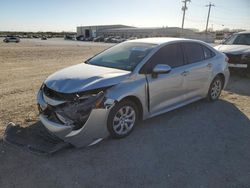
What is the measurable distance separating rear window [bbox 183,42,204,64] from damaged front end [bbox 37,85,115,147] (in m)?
2.39

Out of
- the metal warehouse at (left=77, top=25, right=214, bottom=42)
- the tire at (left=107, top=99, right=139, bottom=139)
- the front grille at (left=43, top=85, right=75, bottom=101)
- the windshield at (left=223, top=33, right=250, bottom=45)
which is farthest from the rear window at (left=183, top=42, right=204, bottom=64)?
the metal warehouse at (left=77, top=25, right=214, bottom=42)

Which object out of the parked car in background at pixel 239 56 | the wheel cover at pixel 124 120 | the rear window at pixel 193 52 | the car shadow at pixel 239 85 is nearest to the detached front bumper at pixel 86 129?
the wheel cover at pixel 124 120

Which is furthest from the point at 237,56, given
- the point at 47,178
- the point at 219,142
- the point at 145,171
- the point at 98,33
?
the point at 98,33

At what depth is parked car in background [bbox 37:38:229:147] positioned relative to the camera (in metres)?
3.92

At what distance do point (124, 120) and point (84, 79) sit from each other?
3.10ft

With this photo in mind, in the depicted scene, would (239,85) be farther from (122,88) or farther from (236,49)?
(122,88)

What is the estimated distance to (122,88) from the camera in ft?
13.9

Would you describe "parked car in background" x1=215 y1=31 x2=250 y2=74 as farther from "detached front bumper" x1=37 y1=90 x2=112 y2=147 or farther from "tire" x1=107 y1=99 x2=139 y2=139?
"detached front bumper" x1=37 y1=90 x2=112 y2=147

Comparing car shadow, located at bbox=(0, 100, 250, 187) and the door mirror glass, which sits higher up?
the door mirror glass

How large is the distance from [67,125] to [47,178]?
80cm

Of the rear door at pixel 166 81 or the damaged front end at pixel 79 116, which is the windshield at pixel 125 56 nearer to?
the rear door at pixel 166 81

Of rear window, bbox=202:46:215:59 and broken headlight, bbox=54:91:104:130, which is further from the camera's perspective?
rear window, bbox=202:46:215:59

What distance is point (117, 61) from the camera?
5105mm

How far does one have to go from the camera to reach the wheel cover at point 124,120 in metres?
4.32
